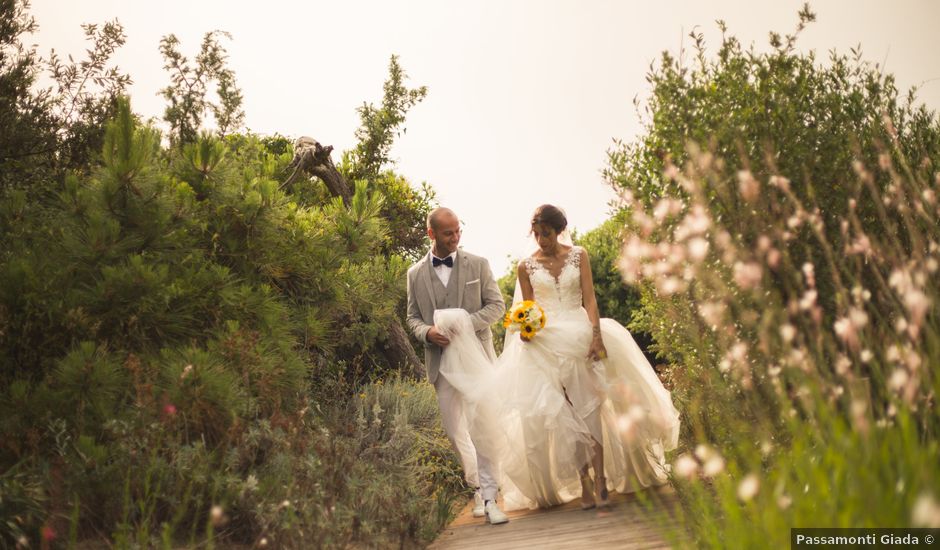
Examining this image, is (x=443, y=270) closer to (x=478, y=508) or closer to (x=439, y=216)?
(x=439, y=216)

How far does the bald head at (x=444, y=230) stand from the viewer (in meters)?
7.29

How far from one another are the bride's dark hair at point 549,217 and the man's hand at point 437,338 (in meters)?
1.32

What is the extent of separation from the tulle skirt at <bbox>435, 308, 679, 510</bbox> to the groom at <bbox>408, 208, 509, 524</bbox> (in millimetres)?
192

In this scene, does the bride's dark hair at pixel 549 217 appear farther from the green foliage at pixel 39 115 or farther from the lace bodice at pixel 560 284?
the green foliage at pixel 39 115

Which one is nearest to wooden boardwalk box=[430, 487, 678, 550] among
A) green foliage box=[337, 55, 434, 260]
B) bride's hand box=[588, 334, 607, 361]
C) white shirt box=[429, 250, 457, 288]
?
bride's hand box=[588, 334, 607, 361]

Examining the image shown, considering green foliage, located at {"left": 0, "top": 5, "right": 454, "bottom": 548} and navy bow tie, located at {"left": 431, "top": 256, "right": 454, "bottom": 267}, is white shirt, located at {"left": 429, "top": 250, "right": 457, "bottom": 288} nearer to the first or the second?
navy bow tie, located at {"left": 431, "top": 256, "right": 454, "bottom": 267}

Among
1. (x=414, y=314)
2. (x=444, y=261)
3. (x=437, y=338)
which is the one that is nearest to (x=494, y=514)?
(x=437, y=338)

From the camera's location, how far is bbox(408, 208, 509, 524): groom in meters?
7.23

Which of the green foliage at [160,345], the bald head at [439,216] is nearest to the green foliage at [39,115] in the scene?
the green foliage at [160,345]

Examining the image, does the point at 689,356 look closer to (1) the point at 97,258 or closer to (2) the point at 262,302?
(2) the point at 262,302

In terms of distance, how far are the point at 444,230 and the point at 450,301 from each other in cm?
70

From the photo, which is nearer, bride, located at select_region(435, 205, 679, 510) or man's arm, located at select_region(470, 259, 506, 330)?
bride, located at select_region(435, 205, 679, 510)

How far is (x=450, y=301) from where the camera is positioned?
295 inches

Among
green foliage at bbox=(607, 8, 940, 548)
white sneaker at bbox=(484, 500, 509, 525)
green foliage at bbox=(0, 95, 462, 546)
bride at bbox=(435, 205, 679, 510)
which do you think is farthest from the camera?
bride at bbox=(435, 205, 679, 510)
